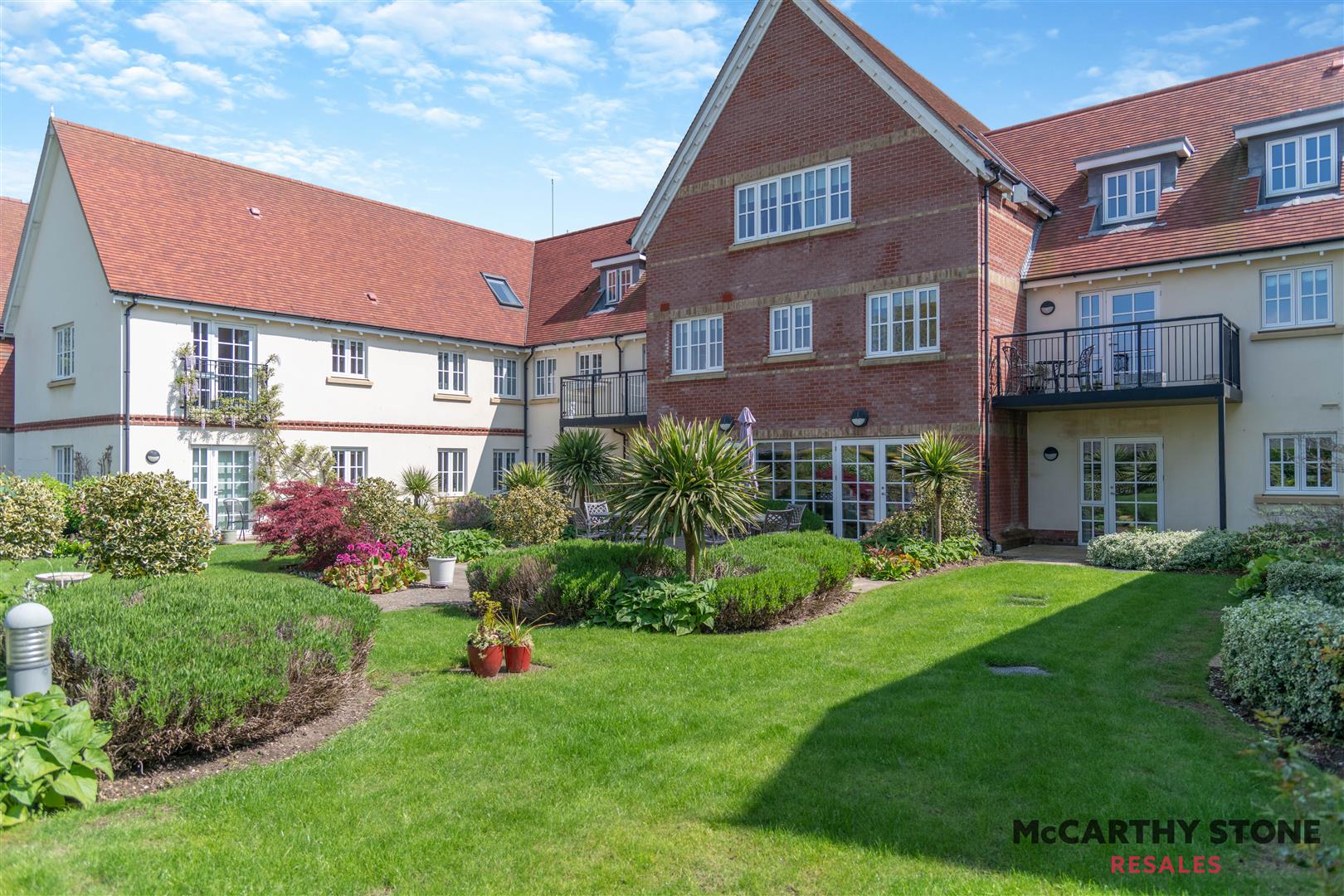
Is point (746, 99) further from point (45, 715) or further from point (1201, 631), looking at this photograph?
point (45, 715)

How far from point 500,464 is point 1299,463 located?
20.1 meters

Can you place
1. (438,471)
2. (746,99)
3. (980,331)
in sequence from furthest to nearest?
(438,471), (746,99), (980,331)

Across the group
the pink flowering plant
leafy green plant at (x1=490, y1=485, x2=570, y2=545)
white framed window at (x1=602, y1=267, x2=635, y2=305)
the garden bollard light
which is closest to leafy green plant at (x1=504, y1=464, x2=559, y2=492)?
leafy green plant at (x1=490, y1=485, x2=570, y2=545)

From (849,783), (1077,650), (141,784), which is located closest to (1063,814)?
(849,783)

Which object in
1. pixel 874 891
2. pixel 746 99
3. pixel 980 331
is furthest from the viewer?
pixel 746 99

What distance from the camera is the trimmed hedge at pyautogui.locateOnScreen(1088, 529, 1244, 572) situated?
1321cm

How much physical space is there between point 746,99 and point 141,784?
1774cm

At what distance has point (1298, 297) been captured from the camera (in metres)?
14.9

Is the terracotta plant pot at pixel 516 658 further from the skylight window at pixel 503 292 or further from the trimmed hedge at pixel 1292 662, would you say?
the skylight window at pixel 503 292

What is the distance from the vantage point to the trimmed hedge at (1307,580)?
7.93m

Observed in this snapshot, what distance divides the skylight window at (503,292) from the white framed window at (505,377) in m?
2.19

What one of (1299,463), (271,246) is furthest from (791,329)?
(271,246)

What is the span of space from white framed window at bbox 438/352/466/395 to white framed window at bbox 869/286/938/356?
515 inches

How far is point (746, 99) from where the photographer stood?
62.6ft
